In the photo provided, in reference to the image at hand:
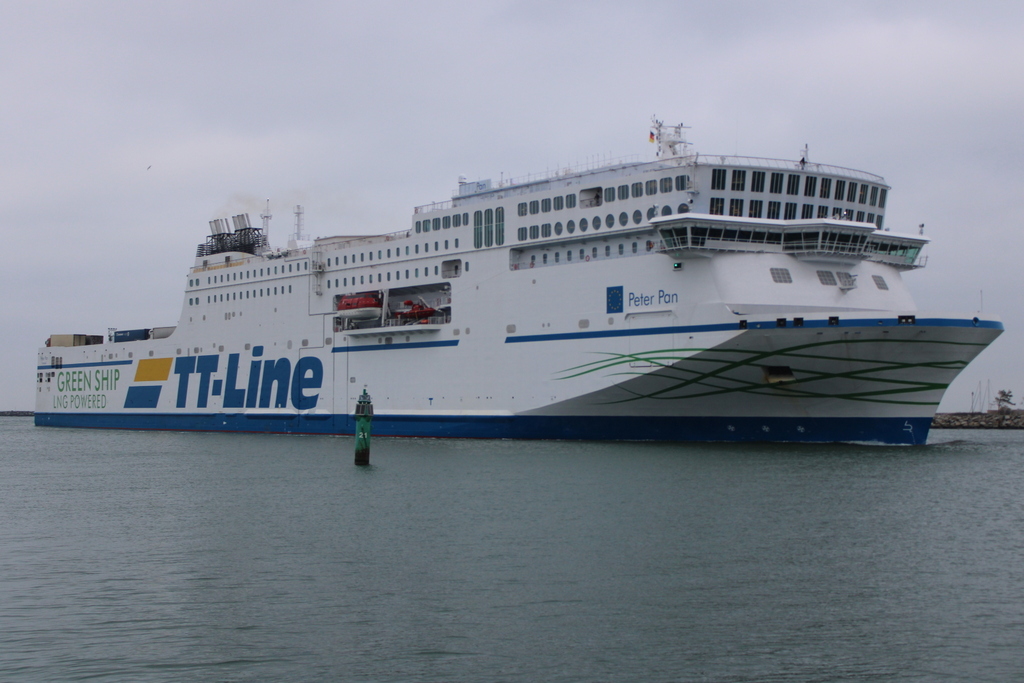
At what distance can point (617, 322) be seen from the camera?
1246 inches

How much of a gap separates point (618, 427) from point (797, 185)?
9.42 meters

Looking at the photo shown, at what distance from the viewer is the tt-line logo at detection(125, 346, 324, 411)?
4353cm

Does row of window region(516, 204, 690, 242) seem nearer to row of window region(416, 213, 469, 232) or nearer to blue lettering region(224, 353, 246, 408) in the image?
Result: row of window region(416, 213, 469, 232)

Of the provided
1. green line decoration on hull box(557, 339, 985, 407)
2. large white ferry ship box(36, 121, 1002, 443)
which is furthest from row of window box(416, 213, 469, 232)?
green line decoration on hull box(557, 339, 985, 407)

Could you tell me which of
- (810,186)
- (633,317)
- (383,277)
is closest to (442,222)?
(383,277)

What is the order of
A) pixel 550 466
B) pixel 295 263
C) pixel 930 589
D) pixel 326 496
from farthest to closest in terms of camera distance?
pixel 295 263 < pixel 550 466 < pixel 326 496 < pixel 930 589

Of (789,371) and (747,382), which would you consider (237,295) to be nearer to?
(747,382)

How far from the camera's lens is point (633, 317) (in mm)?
31219

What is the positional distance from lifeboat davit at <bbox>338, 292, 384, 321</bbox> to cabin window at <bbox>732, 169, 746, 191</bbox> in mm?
15803

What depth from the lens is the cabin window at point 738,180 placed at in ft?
99.7

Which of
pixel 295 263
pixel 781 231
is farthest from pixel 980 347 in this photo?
pixel 295 263

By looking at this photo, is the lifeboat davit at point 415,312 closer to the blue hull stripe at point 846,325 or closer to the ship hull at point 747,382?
the ship hull at point 747,382

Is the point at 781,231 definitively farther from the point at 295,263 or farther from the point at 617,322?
the point at 295,263

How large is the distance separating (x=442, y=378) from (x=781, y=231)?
13917 millimetres
